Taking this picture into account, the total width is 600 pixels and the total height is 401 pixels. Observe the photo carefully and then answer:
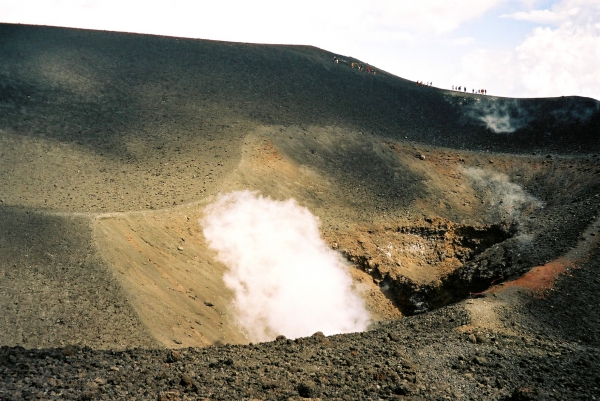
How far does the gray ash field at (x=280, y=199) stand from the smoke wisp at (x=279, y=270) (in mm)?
Result: 663

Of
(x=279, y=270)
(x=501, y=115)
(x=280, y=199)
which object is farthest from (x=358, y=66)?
(x=279, y=270)

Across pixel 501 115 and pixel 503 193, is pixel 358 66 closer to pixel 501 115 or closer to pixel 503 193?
pixel 501 115

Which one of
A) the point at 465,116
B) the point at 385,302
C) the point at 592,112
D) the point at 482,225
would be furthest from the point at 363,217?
the point at 592,112

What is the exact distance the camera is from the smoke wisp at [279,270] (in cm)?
2433

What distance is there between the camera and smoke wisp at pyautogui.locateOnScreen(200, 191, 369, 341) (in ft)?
79.8

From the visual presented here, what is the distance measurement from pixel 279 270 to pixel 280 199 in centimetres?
470

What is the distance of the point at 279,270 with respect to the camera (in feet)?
86.5

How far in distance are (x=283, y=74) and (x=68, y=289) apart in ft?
99.9

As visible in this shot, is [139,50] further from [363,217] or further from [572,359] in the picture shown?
[572,359]

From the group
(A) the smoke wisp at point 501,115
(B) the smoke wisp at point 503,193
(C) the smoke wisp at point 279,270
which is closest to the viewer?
(C) the smoke wisp at point 279,270

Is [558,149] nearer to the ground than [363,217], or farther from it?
farther from it

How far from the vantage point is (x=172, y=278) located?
71.6 feet

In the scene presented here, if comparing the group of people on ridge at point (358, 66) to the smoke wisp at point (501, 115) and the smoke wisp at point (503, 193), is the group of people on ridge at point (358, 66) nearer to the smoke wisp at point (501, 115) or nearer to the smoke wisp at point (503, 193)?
the smoke wisp at point (501, 115)

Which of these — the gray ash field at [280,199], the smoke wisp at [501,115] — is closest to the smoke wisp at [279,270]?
the gray ash field at [280,199]
